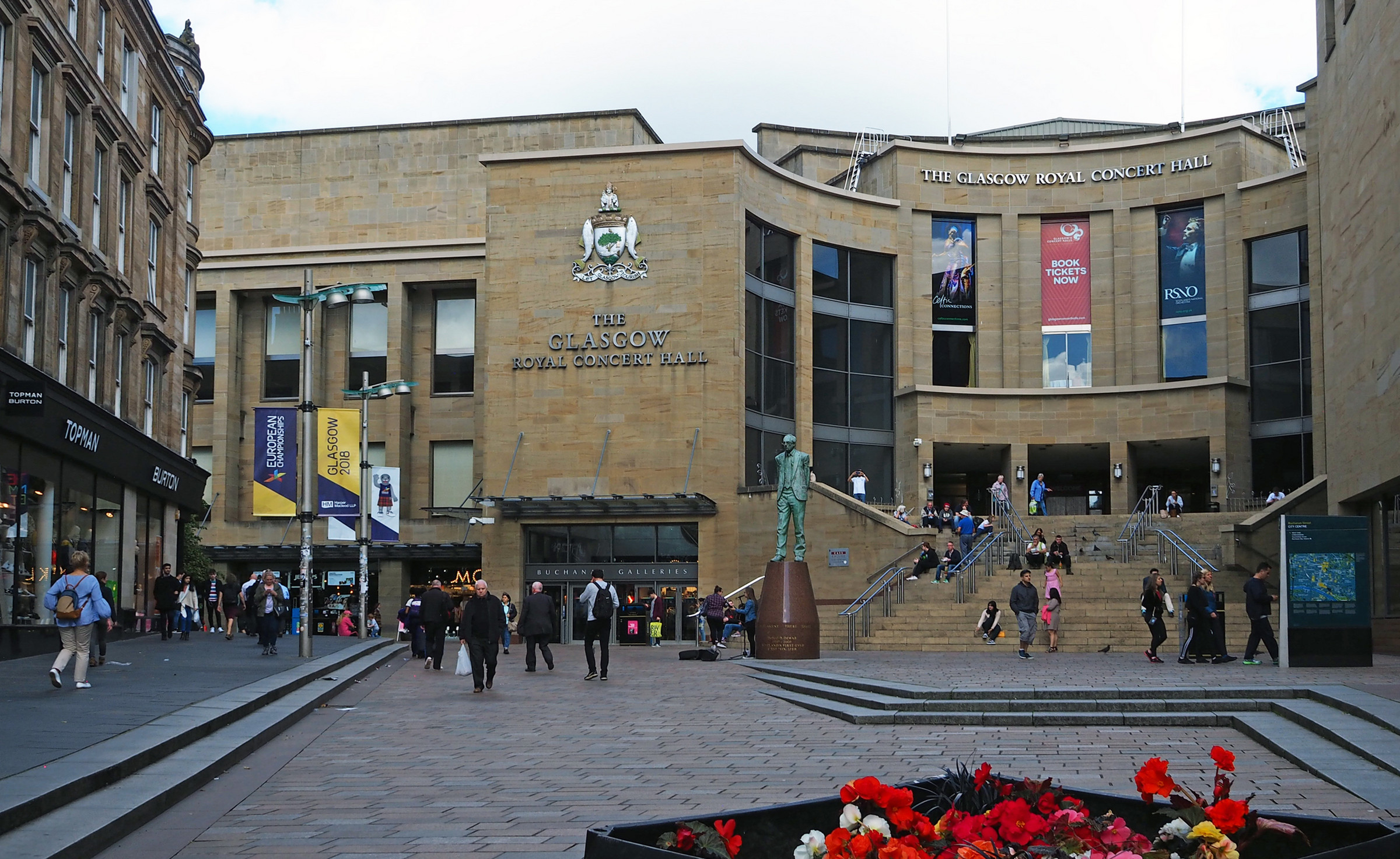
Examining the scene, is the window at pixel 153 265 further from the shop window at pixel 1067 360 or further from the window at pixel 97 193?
the shop window at pixel 1067 360

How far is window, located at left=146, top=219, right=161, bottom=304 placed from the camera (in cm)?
3241

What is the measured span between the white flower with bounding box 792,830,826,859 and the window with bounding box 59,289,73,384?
23868mm

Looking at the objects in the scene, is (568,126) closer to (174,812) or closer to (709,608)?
(709,608)

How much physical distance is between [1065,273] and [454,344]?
858 inches

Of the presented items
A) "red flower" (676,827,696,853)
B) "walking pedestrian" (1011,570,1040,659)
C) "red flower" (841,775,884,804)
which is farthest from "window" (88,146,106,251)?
"red flower" (841,775,884,804)

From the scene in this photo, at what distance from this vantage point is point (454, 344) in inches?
2089

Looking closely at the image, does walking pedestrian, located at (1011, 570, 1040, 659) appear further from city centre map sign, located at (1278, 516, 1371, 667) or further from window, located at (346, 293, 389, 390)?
window, located at (346, 293, 389, 390)

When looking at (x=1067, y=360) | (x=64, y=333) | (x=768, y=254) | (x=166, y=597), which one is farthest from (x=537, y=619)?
(x=1067, y=360)

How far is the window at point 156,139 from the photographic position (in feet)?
107

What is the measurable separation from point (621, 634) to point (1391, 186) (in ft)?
77.4

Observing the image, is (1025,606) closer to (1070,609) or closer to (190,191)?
(1070,609)

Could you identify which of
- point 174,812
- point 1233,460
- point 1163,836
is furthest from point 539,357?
point 1163,836

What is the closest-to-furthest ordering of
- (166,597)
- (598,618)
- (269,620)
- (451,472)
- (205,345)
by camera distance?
1. (598,618)
2. (269,620)
3. (166,597)
4. (451,472)
5. (205,345)

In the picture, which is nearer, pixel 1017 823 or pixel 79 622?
pixel 1017 823
